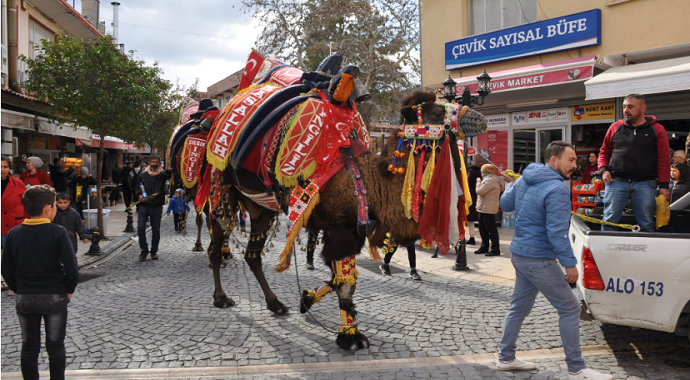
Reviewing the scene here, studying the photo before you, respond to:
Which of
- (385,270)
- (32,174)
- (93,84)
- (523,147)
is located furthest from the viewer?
(523,147)

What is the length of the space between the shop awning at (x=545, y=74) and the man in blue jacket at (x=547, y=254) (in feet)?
26.7

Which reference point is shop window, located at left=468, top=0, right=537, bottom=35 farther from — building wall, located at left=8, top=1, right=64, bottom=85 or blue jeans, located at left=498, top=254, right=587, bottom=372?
building wall, located at left=8, top=1, right=64, bottom=85

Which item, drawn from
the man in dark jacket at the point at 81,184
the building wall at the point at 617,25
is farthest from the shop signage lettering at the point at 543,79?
the man in dark jacket at the point at 81,184

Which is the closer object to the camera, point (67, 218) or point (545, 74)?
point (67, 218)

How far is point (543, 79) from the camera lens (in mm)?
11164

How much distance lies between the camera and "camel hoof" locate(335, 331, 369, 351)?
4035mm

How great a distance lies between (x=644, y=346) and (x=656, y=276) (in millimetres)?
1048

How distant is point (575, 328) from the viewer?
3.40m

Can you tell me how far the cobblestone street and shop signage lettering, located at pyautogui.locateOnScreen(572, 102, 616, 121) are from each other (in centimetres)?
705

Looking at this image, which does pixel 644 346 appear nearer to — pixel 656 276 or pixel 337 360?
pixel 656 276

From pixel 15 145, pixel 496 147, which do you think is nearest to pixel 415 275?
pixel 496 147

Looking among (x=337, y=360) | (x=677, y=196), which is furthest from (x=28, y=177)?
(x=677, y=196)

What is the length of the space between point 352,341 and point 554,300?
1.70m

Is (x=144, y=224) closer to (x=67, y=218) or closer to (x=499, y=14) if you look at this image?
(x=67, y=218)
